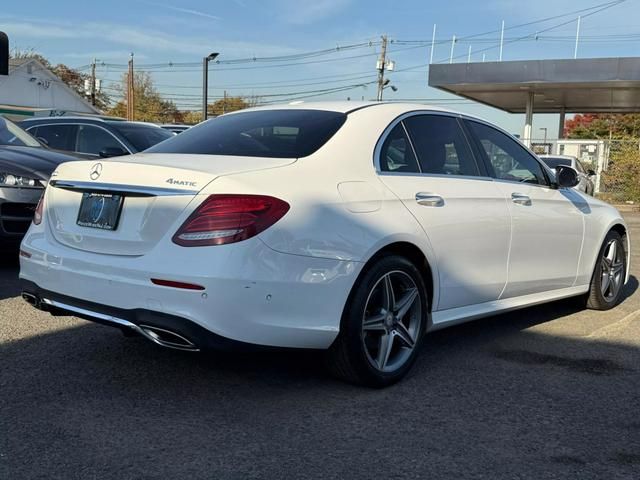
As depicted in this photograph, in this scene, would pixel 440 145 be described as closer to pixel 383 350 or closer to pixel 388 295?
pixel 388 295

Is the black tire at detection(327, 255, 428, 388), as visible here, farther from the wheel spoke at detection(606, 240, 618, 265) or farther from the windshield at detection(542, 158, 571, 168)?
the windshield at detection(542, 158, 571, 168)

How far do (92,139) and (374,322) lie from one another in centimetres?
763

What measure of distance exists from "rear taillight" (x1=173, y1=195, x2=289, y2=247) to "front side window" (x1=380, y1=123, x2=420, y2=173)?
3.20 ft

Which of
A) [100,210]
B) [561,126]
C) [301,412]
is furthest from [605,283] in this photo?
[561,126]

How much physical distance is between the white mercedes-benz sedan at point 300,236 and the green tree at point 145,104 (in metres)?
69.1

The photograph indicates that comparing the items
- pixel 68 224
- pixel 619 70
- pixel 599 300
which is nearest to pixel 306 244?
pixel 68 224

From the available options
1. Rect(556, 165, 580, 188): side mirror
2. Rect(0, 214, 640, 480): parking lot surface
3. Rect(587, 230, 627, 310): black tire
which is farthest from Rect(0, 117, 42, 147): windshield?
Rect(587, 230, 627, 310): black tire

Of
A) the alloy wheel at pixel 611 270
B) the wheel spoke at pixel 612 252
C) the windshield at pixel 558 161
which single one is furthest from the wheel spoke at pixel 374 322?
the windshield at pixel 558 161

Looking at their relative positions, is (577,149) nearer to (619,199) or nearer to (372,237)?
(619,199)

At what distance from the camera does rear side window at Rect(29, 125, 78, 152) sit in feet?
34.8

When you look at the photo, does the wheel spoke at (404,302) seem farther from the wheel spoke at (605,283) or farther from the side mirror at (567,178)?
the wheel spoke at (605,283)

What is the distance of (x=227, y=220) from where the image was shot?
3322mm

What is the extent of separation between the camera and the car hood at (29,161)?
6779 mm

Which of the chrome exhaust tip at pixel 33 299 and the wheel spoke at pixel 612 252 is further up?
the wheel spoke at pixel 612 252
